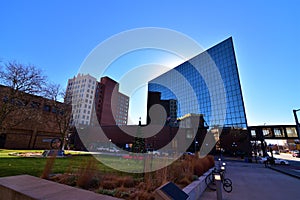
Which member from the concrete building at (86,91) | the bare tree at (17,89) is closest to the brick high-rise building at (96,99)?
the concrete building at (86,91)

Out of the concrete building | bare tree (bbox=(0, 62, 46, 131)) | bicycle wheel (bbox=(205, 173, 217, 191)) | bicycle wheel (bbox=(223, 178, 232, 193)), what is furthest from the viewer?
the concrete building

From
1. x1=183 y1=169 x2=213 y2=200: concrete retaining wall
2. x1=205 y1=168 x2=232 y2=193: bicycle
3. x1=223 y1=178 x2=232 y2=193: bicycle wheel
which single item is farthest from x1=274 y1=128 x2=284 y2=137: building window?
x1=183 y1=169 x2=213 y2=200: concrete retaining wall

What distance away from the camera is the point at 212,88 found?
52969mm

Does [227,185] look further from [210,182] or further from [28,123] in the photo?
[28,123]

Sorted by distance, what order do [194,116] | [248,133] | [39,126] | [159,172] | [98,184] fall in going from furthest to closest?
[194,116] < [248,133] < [39,126] < [159,172] < [98,184]

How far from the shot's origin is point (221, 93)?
50.3 meters

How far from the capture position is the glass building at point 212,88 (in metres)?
46.7

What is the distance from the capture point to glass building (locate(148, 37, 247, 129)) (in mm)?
46656

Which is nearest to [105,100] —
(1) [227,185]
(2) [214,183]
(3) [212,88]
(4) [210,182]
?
(3) [212,88]

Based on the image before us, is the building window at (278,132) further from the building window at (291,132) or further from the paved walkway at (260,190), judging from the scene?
the paved walkway at (260,190)

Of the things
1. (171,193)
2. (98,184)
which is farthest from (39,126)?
(171,193)

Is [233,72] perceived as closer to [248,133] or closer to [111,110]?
[248,133]

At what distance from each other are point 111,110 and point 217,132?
56.3 m

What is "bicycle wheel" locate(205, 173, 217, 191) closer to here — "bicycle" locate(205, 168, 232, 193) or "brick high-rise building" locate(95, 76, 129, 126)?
"bicycle" locate(205, 168, 232, 193)
